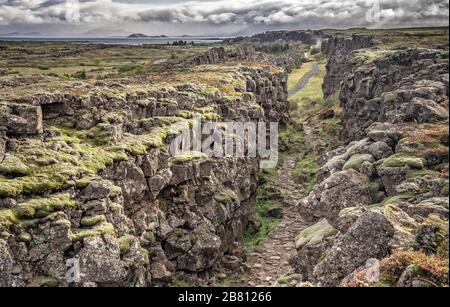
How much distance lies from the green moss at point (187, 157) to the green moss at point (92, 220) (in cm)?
1196

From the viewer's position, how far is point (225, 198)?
4181 centimetres

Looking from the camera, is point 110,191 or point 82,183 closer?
point 82,183

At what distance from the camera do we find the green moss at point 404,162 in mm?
30609

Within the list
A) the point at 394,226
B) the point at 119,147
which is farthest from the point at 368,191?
the point at 119,147

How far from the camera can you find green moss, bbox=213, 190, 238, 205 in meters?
41.4

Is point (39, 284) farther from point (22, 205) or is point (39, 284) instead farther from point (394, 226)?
point (394, 226)

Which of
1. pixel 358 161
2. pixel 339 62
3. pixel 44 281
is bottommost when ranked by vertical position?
pixel 44 281

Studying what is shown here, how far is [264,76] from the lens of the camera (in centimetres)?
9556

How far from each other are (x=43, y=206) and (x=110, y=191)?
439 centimetres

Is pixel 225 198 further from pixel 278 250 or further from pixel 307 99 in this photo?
pixel 307 99

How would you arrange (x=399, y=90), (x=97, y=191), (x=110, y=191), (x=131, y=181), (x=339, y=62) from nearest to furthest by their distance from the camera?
1. (x=97, y=191)
2. (x=110, y=191)
3. (x=131, y=181)
4. (x=399, y=90)
5. (x=339, y=62)

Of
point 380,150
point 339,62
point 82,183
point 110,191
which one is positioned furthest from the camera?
point 339,62

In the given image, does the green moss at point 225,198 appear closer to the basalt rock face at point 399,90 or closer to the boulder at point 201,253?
the boulder at point 201,253

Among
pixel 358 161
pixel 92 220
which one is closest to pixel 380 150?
pixel 358 161
